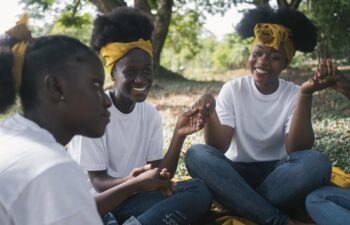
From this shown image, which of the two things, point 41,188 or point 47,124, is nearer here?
point 41,188

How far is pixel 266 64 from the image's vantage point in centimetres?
290

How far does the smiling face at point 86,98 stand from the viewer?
1.42 m

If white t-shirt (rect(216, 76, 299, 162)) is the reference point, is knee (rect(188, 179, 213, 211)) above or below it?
below

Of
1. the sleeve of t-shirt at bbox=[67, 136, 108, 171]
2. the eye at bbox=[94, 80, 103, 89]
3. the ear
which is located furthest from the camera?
the sleeve of t-shirt at bbox=[67, 136, 108, 171]

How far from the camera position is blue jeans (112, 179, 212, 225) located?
2.40 metres

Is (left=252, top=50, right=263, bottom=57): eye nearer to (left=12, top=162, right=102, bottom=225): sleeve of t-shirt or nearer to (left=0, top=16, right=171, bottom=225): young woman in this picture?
(left=0, top=16, right=171, bottom=225): young woman

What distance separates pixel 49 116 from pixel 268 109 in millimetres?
1887

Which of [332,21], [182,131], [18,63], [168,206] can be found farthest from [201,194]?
[332,21]

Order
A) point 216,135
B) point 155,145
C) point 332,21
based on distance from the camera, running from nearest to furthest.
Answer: point 155,145 → point 216,135 → point 332,21

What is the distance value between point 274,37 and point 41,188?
221 cm

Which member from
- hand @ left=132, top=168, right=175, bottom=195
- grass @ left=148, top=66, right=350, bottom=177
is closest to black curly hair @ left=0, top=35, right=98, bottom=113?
hand @ left=132, top=168, right=175, bottom=195

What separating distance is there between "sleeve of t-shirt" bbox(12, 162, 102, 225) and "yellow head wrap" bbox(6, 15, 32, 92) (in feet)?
1.43

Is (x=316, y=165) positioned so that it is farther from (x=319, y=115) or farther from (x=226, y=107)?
(x=319, y=115)

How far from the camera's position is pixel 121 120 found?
2.59m
